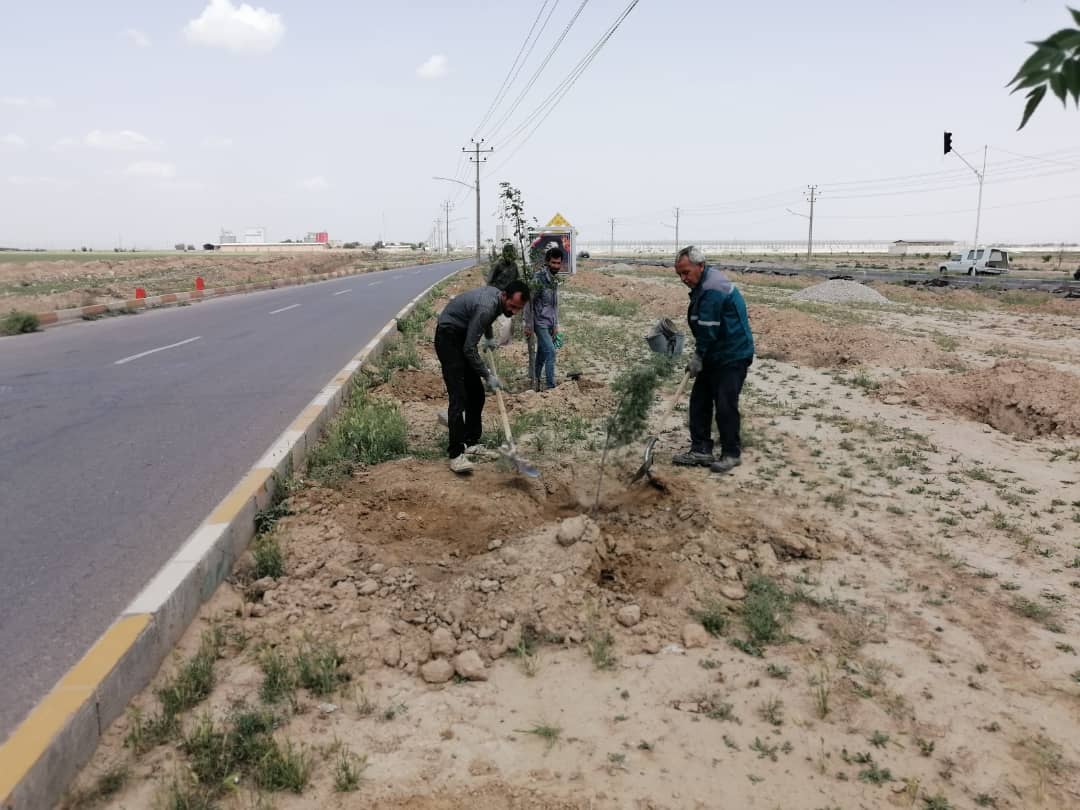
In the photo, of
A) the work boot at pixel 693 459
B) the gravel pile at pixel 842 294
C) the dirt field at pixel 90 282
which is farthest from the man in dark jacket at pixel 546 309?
the gravel pile at pixel 842 294

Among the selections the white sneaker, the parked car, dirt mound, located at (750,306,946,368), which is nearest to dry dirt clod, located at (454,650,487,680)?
the white sneaker

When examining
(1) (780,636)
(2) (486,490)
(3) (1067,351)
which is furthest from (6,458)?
(3) (1067,351)

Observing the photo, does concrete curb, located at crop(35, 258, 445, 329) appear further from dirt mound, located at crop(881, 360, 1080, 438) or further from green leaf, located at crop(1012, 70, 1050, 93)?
green leaf, located at crop(1012, 70, 1050, 93)

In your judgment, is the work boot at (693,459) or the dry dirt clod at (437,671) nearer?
the dry dirt clod at (437,671)

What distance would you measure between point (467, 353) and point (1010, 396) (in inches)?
226

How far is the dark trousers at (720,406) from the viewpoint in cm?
549

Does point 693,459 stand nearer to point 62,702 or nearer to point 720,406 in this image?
point 720,406

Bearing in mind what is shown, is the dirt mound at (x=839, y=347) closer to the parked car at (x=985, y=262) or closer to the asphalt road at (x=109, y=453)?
the asphalt road at (x=109, y=453)

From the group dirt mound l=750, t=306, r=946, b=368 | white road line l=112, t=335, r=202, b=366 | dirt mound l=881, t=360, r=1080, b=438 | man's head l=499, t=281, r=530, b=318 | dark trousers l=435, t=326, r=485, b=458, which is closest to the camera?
man's head l=499, t=281, r=530, b=318

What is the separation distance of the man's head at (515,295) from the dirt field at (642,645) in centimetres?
123

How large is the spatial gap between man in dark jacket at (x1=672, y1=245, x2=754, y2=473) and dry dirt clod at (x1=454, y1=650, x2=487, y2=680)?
299cm

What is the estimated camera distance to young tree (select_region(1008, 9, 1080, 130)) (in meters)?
1.11

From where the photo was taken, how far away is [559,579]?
3602 millimetres

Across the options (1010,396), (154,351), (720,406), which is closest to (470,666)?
(720,406)
